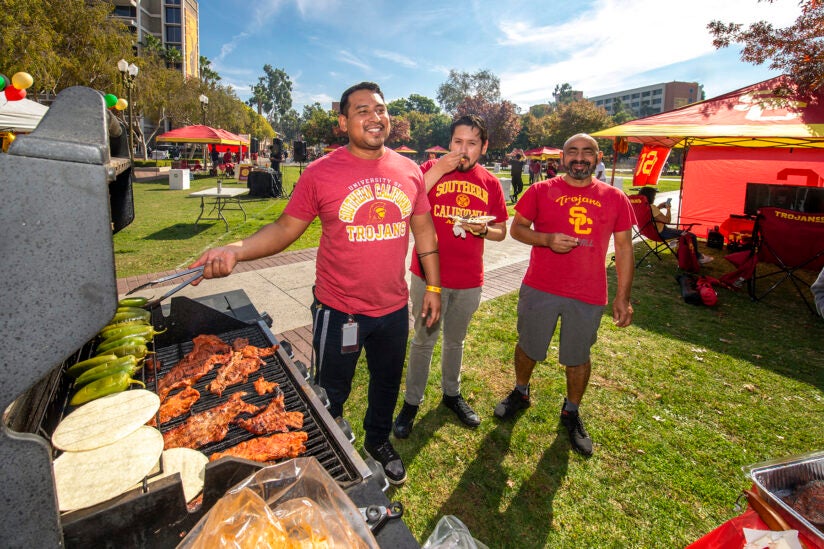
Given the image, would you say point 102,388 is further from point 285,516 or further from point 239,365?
point 285,516

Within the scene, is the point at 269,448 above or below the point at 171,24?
below

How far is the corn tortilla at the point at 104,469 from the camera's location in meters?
1.22

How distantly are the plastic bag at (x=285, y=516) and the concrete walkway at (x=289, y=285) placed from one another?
9.72 feet

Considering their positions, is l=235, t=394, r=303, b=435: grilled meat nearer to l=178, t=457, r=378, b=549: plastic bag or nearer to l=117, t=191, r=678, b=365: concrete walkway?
l=178, t=457, r=378, b=549: plastic bag

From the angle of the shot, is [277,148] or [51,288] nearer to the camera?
[51,288]

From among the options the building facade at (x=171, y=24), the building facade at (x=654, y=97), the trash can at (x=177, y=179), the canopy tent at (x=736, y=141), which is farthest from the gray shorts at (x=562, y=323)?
the building facade at (x=654, y=97)

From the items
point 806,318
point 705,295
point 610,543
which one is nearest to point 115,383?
point 610,543

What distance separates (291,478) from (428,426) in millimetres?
2290

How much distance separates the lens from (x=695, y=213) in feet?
38.3

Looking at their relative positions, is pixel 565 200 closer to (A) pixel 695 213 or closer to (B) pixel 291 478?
(B) pixel 291 478

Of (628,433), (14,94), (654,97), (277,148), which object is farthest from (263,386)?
(654,97)

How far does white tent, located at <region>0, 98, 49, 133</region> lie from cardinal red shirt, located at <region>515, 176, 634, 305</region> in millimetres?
8922

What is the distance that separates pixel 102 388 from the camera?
178 centimetres

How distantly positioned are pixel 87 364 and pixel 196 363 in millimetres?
505
